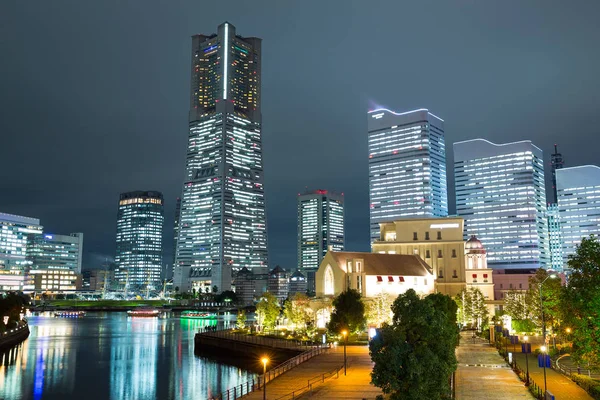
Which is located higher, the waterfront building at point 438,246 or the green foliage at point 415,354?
the waterfront building at point 438,246

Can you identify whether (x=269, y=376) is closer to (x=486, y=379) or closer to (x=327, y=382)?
(x=327, y=382)

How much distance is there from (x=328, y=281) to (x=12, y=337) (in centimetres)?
6554

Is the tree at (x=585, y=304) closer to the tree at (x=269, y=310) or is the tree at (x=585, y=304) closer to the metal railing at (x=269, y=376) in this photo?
the metal railing at (x=269, y=376)

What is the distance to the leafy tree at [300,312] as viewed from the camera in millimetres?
108938

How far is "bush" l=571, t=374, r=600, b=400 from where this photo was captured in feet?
146

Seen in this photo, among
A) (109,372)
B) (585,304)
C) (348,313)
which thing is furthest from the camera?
(348,313)

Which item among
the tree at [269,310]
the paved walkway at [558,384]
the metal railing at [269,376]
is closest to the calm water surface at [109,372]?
the metal railing at [269,376]

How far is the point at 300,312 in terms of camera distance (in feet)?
357

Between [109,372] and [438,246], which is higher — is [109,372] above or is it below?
below

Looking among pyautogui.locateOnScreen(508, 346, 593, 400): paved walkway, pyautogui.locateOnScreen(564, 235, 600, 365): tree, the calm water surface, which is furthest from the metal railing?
pyautogui.locateOnScreen(564, 235, 600, 365): tree

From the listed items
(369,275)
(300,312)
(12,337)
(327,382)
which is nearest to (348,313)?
(300,312)

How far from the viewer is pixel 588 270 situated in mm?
50812

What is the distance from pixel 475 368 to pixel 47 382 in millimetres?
54407

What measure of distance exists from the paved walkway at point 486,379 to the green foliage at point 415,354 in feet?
42.2
